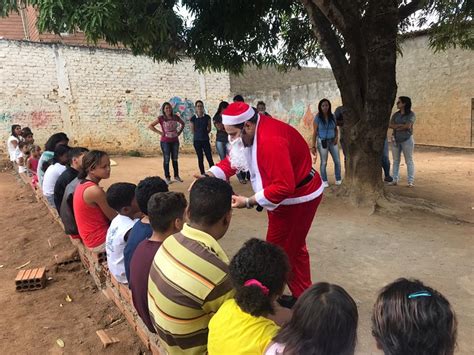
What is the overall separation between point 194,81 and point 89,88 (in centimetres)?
410

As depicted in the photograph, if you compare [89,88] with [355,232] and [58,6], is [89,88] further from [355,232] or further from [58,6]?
[355,232]

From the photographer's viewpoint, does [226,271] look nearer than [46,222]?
Yes

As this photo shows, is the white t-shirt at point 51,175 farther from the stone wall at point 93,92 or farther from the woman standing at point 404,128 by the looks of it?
the stone wall at point 93,92

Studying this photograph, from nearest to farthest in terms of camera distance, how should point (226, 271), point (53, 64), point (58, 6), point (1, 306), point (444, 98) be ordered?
point (226, 271) < point (1, 306) < point (58, 6) < point (53, 64) < point (444, 98)

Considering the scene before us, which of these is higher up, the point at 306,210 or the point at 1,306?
the point at 306,210

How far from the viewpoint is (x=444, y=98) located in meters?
13.4

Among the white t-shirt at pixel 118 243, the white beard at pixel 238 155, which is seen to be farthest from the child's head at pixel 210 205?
the white t-shirt at pixel 118 243

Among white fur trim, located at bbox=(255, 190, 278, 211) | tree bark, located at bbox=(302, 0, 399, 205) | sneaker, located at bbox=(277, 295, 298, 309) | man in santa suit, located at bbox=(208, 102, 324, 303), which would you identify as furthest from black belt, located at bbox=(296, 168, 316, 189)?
tree bark, located at bbox=(302, 0, 399, 205)

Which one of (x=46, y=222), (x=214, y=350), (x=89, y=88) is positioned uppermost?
(x=89, y=88)

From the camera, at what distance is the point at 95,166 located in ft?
11.3

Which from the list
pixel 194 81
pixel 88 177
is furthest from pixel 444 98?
pixel 88 177

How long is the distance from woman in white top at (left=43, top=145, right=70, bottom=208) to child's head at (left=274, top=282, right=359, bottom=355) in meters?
4.14

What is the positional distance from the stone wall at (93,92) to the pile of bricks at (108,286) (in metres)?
9.79

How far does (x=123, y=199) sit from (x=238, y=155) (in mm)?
938
